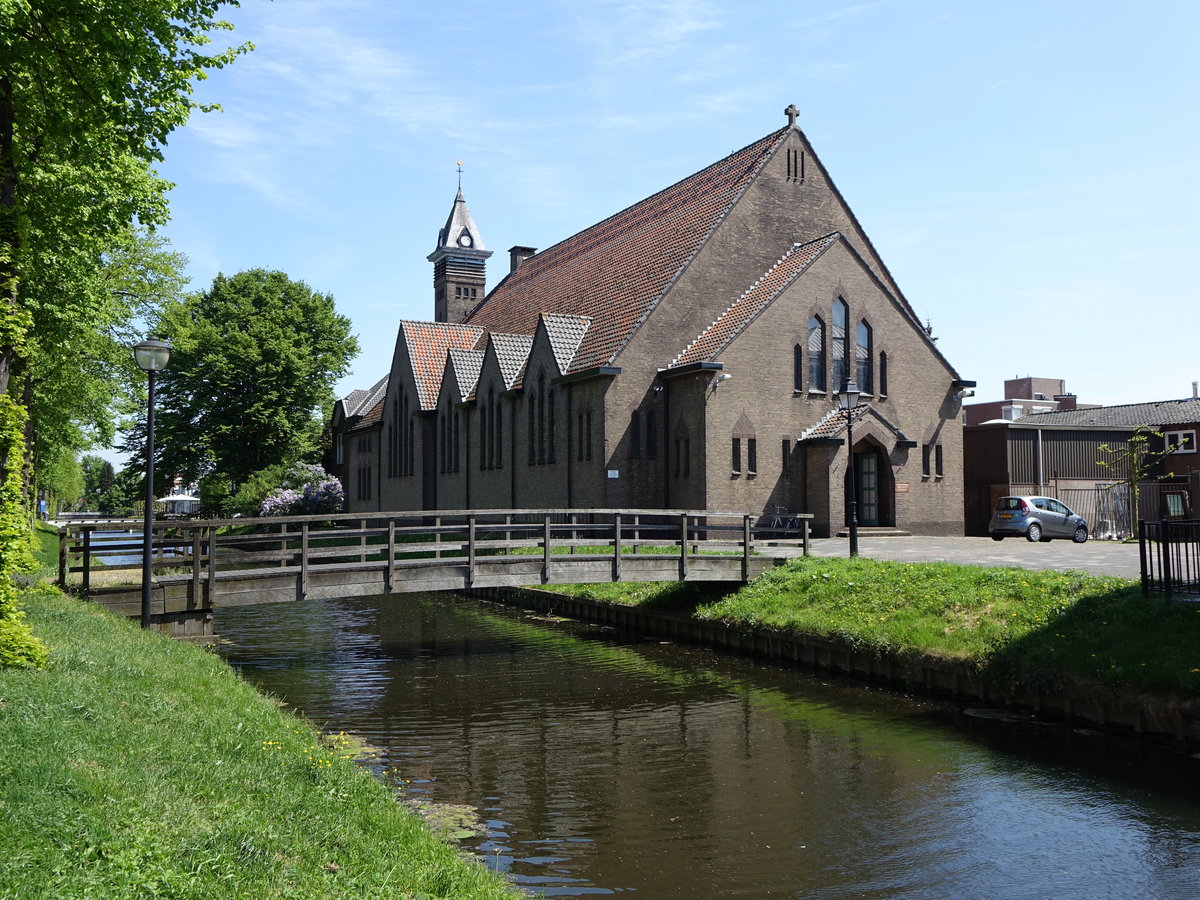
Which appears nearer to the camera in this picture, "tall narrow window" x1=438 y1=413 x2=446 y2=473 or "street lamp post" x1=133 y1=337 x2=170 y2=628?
"street lamp post" x1=133 y1=337 x2=170 y2=628

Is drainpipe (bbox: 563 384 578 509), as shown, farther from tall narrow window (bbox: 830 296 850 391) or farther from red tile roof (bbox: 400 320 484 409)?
red tile roof (bbox: 400 320 484 409)

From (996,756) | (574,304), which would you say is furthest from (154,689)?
(574,304)

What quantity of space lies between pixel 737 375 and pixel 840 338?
485cm

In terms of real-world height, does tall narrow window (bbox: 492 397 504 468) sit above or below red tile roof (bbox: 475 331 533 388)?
below

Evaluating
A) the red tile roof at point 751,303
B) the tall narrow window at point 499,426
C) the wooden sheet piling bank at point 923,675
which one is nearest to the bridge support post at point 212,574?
the wooden sheet piling bank at point 923,675

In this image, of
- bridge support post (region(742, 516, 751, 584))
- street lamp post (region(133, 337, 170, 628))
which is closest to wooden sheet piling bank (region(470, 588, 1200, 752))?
bridge support post (region(742, 516, 751, 584))

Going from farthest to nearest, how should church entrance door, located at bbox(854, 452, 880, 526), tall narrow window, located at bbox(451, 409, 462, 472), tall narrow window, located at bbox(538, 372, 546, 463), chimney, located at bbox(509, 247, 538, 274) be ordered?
chimney, located at bbox(509, 247, 538, 274), tall narrow window, located at bbox(451, 409, 462, 472), tall narrow window, located at bbox(538, 372, 546, 463), church entrance door, located at bbox(854, 452, 880, 526)

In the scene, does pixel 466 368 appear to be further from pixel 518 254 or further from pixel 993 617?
pixel 993 617

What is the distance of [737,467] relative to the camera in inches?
1251

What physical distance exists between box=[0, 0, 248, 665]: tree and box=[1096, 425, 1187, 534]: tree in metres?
32.2

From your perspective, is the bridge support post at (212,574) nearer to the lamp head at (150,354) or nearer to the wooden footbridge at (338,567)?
the wooden footbridge at (338,567)

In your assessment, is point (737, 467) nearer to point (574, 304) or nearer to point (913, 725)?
point (574, 304)

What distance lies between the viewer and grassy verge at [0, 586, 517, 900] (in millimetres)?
5660

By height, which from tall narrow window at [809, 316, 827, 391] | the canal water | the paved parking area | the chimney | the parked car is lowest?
the canal water
